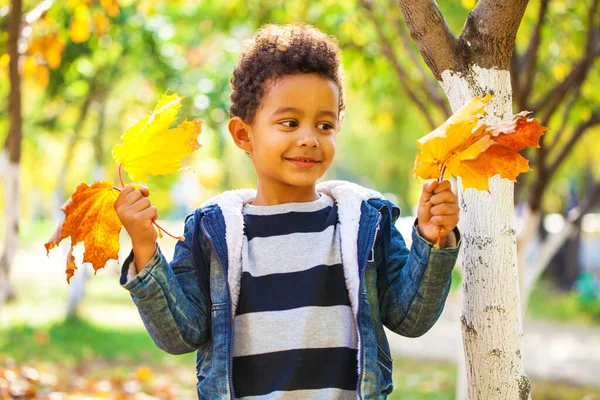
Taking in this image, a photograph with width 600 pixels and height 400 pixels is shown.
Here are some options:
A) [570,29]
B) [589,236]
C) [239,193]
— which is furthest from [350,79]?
[589,236]

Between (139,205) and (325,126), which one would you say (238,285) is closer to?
(139,205)

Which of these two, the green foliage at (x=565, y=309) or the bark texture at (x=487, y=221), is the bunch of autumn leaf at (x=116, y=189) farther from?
the green foliage at (x=565, y=309)

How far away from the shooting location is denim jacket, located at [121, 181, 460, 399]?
176 centimetres

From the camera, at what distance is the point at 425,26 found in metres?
1.87

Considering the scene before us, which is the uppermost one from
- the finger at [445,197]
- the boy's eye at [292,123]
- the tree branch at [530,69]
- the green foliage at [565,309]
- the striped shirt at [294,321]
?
the green foliage at [565,309]

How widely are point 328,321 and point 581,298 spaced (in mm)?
10449

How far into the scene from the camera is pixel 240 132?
208 cm

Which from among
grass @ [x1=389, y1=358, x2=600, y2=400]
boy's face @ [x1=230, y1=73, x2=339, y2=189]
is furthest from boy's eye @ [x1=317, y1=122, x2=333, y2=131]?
grass @ [x1=389, y1=358, x2=600, y2=400]

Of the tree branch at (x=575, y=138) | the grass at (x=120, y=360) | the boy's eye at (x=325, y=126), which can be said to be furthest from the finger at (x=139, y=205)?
the grass at (x=120, y=360)

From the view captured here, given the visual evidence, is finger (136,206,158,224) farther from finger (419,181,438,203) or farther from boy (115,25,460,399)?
finger (419,181,438,203)

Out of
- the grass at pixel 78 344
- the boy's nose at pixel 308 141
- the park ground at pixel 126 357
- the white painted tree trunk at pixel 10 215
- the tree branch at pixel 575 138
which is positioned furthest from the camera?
the grass at pixel 78 344

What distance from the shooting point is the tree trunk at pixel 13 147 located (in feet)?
10.6

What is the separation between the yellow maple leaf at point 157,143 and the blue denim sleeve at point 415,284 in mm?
567

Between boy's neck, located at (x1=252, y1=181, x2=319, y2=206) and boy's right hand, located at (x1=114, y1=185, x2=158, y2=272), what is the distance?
40 cm
